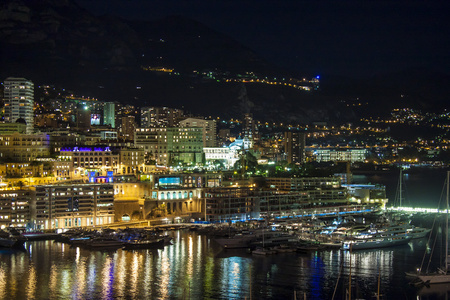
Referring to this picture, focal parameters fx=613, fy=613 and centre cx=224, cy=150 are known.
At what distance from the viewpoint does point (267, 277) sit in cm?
2889

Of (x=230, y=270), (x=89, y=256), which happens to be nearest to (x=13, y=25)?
(x=89, y=256)

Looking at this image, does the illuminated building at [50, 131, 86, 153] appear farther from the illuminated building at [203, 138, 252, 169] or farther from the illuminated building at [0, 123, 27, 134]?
the illuminated building at [203, 138, 252, 169]

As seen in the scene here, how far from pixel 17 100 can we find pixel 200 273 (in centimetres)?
4179

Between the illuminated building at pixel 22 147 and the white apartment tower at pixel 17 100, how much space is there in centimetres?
638

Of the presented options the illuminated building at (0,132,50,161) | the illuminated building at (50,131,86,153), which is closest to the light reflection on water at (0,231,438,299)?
the illuminated building at (0,132,50,161)

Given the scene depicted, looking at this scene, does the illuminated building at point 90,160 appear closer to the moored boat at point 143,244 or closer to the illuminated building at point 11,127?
the illuminated building at point 11,127

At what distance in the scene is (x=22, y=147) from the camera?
56.5 m

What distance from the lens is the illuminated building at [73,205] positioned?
1636 inches

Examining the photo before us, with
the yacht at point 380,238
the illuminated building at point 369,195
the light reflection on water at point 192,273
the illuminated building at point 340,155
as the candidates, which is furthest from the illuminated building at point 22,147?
the illuminated building at point 340,155

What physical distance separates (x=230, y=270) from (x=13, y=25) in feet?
253

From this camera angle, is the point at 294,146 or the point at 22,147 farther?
the point at 294,146

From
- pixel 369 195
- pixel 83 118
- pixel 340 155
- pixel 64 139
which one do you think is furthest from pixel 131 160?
pixel 340 155

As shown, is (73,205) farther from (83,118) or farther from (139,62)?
(139,62)

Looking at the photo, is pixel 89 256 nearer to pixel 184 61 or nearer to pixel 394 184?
pixel 394 184
